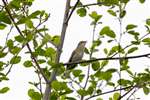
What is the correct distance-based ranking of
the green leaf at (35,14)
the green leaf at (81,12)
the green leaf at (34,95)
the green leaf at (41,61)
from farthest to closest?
the green leaf at (81,12), the green leaf at (41,61), the green leaf at (34,95), the green leaf at (35,14)

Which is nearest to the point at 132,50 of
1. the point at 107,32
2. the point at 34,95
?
the point at 107,32

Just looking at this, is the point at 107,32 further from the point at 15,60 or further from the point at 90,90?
the point at 15,60

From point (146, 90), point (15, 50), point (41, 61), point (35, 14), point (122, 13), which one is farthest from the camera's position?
point (122, 13)

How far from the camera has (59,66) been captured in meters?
3.57

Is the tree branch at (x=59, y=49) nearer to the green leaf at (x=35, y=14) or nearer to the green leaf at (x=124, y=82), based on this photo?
the green leaf at (x=35, y=14)

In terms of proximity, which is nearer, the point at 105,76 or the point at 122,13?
the point at 105,76

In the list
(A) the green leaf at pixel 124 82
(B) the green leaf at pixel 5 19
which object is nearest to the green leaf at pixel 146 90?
(A) the green leaf at pixel 124 82

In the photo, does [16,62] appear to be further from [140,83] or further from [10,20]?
[140,83]

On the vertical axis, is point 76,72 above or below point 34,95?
above

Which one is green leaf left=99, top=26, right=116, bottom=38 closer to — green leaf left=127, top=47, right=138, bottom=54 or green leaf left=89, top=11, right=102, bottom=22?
green leaf left=127, top=47, right=138, bottom=54

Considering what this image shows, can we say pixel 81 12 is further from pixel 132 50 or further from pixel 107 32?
pixel 132 50

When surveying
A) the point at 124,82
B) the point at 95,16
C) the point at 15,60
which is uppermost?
the point at 95,16

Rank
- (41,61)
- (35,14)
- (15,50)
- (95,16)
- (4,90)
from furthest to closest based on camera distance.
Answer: (95,16)
(41,61)
(4,90)
(15,50)
(35,14)

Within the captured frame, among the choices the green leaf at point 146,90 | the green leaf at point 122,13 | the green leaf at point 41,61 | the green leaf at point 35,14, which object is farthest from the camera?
the green leaf at point 122,13
